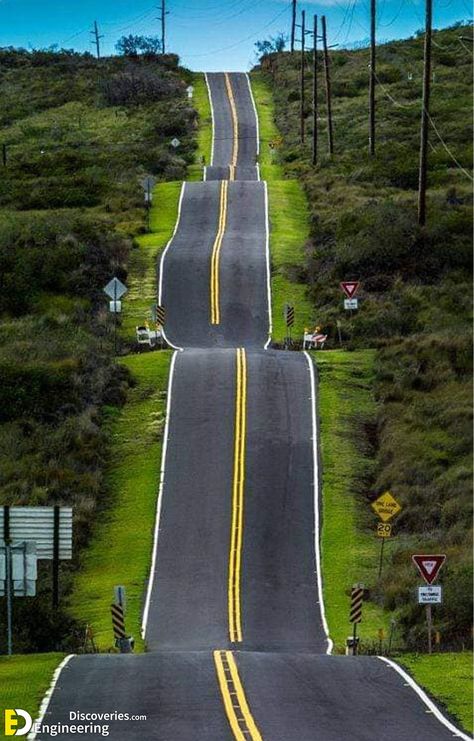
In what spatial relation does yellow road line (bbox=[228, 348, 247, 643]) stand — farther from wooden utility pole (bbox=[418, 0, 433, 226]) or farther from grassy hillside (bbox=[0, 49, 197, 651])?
wooden utility pole (bbox=[418, 0, 433, 226])

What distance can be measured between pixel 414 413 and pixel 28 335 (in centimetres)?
1548

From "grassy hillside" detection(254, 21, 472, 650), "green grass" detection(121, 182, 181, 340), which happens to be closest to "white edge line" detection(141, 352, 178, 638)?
"grassy hillside" detection(254, 21, 472, 650)

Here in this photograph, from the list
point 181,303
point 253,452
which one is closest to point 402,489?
point 253,452

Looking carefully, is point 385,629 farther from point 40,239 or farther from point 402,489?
point 40,239

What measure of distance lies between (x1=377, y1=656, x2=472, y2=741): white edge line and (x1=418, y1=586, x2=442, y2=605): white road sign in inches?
82.5

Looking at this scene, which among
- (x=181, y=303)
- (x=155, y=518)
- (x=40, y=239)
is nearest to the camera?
(x=155, y=518)

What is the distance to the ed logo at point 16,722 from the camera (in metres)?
21.1

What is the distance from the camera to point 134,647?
30453mm

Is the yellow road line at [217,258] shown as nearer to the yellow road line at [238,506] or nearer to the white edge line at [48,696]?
the yellow road line at [238,506]

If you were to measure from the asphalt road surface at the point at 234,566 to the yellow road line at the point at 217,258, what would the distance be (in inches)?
5.6

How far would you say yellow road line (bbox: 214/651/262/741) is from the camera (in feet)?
66.9

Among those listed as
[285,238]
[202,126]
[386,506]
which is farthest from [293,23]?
[386,506]

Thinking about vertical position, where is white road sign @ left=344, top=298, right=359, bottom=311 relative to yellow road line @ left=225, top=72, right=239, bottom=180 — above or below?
below

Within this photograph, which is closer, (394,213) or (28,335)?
(28,335)
